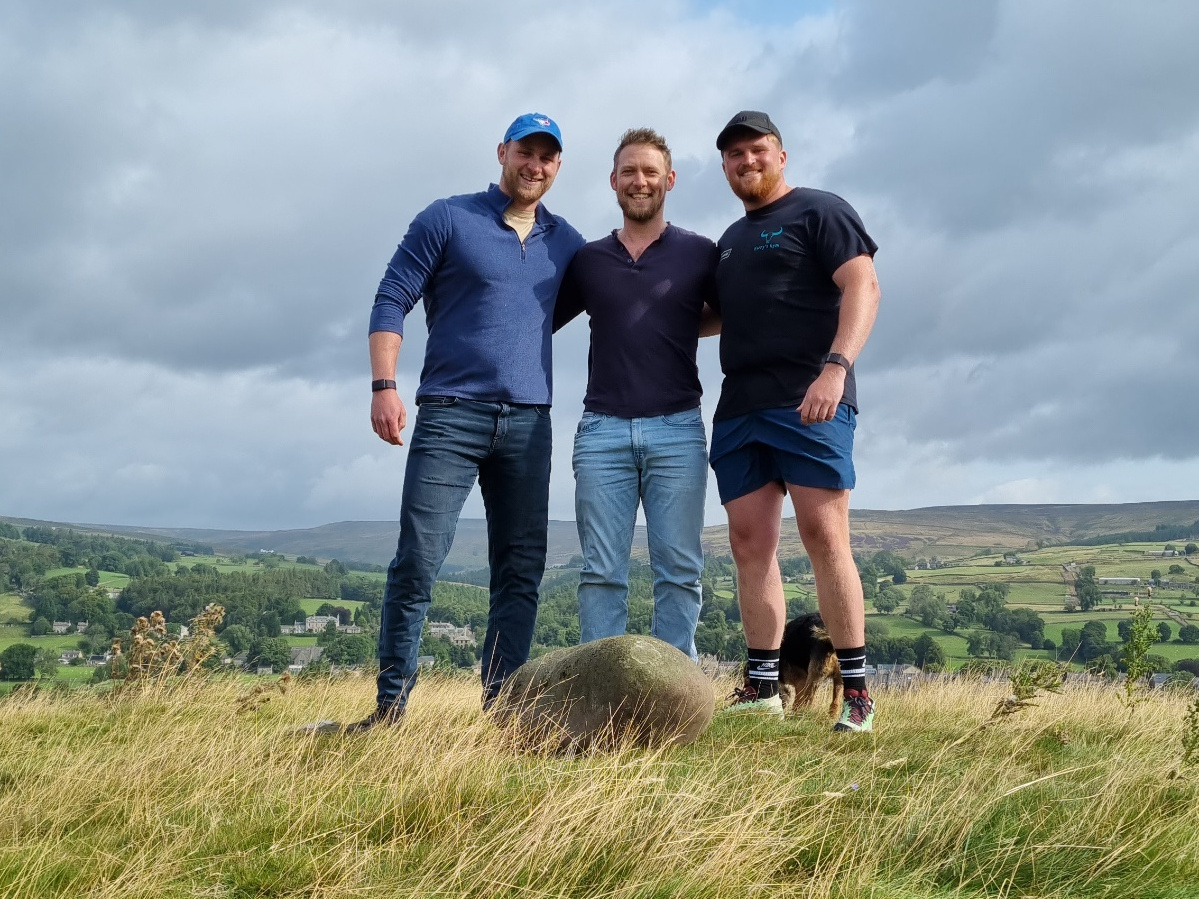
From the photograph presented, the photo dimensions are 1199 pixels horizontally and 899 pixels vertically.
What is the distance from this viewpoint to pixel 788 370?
5.54 meters

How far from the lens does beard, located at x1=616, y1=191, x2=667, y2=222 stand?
6.07 metres

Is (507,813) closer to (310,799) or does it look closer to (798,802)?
(310,799)

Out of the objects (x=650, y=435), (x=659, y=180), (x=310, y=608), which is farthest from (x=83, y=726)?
(x=310, y=608)

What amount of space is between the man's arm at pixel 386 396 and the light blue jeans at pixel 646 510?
Result: 3.82ft

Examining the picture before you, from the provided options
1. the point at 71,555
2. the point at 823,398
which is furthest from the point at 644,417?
the point at 71,555

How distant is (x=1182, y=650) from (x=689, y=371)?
51178 mm

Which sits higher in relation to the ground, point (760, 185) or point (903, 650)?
point (760, 185)

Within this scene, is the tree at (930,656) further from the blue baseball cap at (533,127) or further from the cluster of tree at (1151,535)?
the cluster of tree at (1151,535)

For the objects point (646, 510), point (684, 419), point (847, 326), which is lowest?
point (646, 510)

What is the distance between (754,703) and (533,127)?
3843 mm

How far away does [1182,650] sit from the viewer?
1860 inches

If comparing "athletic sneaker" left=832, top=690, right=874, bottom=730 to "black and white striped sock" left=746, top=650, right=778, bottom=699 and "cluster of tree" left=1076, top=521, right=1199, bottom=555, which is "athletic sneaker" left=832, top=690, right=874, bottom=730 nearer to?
"black and white striped sock" left=746, top=650, right=778, bottom=699

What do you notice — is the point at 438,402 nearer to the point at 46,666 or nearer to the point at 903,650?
the point at 46,666

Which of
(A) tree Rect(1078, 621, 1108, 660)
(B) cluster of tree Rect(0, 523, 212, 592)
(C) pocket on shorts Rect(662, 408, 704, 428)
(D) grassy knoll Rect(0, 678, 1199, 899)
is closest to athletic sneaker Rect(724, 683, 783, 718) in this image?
(D) grassy knoll Rect(0, 678, 1199, 899)
